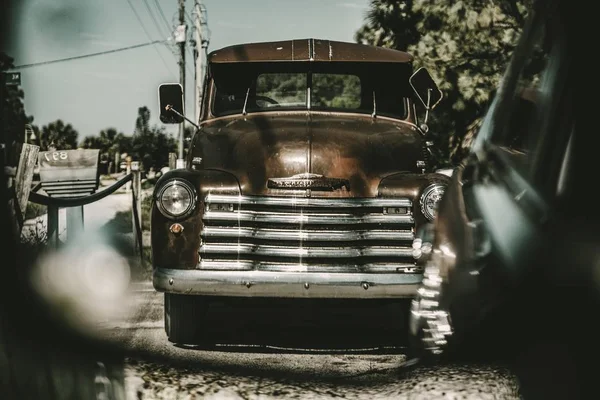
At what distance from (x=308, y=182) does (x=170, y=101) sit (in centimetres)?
198

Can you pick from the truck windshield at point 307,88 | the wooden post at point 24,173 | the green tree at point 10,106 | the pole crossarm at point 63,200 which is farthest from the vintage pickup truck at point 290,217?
the pole crossarm at point 63,200

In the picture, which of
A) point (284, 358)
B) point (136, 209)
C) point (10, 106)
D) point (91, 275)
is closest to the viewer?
point (10, 106)

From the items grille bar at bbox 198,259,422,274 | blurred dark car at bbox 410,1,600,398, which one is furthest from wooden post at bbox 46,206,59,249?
blurred dark car at bbox 410,1,600,398

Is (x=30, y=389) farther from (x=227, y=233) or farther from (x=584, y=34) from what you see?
(x=227, y=233)

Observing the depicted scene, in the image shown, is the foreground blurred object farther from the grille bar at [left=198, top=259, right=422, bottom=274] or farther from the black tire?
the grille bar at [left=198, top=259, right=422, bottom=274]

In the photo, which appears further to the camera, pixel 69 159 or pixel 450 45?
pixel 450 45

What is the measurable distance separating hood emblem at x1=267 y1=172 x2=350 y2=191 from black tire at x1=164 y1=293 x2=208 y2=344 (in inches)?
40.5

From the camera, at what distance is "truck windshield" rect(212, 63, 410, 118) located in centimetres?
624

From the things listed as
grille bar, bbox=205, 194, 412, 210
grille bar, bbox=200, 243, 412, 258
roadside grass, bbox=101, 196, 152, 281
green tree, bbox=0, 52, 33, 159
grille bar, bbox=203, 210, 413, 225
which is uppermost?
green tree, bbox=0, 52, 33, 159

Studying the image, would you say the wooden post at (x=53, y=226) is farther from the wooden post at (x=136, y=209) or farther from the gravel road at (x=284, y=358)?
the wooden post at (x=136, y=209)

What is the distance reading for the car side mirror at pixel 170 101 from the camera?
6332 mm

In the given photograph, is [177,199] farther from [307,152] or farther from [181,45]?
[181,45]

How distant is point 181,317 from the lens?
17.3 ft

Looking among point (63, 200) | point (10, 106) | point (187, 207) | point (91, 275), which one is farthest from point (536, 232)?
point (91, 275)
